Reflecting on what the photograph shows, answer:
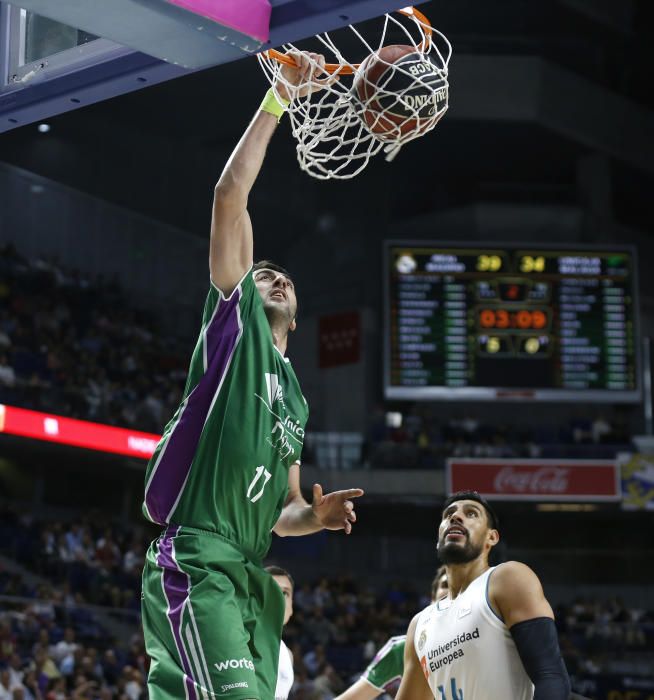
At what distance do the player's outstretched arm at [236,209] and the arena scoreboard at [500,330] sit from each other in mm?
13420

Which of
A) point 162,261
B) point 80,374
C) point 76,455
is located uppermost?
point 162,261

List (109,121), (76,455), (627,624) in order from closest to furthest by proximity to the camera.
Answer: (627,624) → (76,455) → (109,121)

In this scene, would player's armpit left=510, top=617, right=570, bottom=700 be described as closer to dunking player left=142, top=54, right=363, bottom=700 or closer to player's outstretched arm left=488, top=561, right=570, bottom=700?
player's outstretched arm left=488, top=561, right=570, bottom=700

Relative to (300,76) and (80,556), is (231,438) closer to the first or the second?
(300,76)

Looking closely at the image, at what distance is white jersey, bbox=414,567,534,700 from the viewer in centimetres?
404

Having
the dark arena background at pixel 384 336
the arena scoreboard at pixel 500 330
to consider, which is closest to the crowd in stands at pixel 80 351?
the dark arena background at pixel 384 336

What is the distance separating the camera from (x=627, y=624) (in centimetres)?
1659

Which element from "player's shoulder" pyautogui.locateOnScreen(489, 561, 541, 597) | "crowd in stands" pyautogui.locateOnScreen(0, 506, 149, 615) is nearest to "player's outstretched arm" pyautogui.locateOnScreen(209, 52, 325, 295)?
"player's shoulder" pyautogui.locateOnScreen(489, 561, 541, 597)

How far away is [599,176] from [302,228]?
5.63 meters

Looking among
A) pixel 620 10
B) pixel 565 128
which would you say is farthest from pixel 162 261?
pixel 620 10

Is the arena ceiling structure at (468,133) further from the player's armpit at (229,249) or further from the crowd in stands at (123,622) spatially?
the player's armpit at (229,249)

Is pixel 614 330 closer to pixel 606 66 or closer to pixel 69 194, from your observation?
pixel 606 66

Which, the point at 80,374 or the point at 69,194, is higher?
the point at 69,194

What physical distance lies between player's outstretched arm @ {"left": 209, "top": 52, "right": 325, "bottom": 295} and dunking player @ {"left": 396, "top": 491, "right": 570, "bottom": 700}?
1532mm
